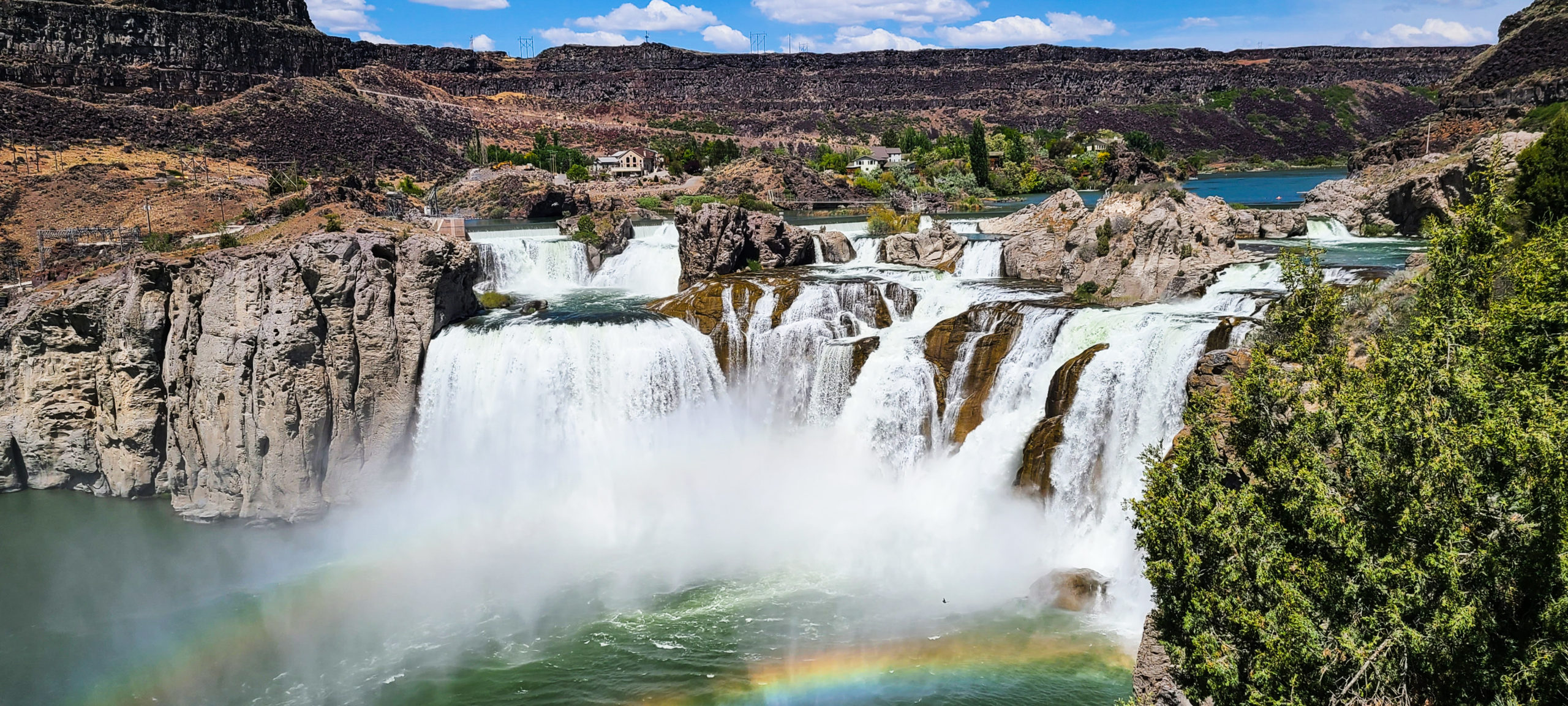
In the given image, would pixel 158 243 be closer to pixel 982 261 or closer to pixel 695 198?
pixel 982 261

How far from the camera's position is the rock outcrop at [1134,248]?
25.7 meters

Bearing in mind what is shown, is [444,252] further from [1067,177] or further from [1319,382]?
[1067,177]

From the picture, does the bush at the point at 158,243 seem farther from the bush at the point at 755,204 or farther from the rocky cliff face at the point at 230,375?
the bush at the point at 755,204

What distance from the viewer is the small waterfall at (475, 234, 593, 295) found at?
36250mm

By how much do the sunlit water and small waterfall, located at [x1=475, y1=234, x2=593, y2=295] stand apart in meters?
8.55

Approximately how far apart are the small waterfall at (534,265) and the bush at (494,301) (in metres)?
3.93

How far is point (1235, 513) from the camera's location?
33.3 feet

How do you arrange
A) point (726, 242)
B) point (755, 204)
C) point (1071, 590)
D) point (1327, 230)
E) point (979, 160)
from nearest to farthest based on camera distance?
point (1071, 590) < point (726, 242) < point (1327, 230) < point (755, 204) < point (979, 160)

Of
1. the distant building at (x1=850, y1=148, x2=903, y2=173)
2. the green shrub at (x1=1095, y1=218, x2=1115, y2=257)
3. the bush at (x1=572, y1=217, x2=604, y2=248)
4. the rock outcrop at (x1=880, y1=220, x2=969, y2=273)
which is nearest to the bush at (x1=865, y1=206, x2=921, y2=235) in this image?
the rock outcrop at (x1=880, y1=220, x2=969, y2=273)

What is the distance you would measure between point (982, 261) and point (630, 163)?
66508mm

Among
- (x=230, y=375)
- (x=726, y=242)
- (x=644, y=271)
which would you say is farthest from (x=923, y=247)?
(x=230, y=375)

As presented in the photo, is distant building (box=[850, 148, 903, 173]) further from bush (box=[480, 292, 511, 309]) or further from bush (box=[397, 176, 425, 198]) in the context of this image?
bush (box=[480, 292, 511, 309])

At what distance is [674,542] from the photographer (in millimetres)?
21000

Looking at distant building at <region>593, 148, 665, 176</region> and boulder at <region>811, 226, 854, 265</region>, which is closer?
boulder at <region>811, 226, 854, 265</region>
